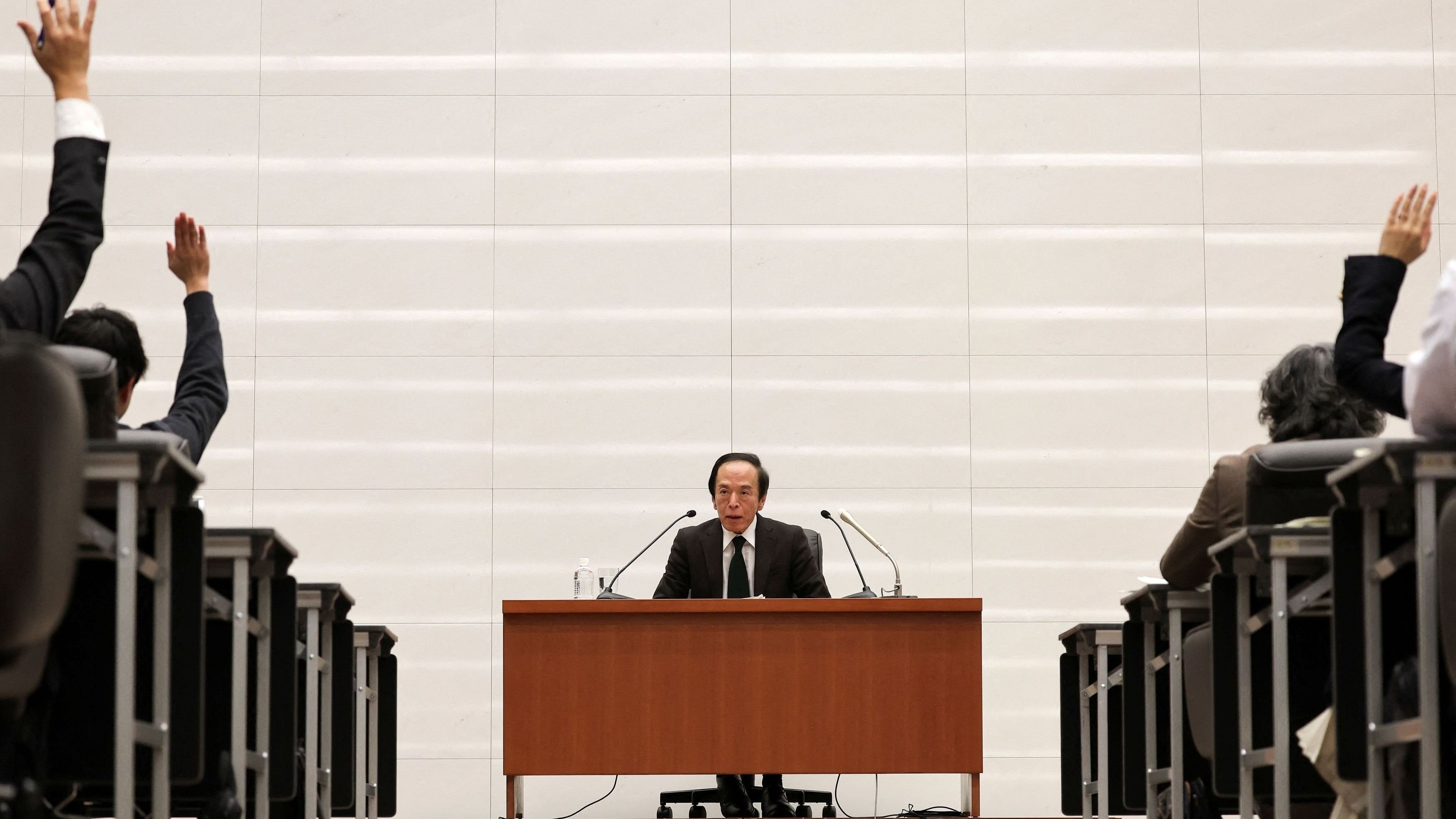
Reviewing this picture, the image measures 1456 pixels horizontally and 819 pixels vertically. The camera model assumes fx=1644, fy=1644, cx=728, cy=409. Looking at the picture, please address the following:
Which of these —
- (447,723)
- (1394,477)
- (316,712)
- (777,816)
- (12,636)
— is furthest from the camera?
(447,723)

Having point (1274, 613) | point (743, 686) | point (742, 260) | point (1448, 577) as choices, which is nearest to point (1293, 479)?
point (1274, 613)

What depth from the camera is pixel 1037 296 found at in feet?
23.8

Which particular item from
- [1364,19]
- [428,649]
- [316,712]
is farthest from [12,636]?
[1364,19]

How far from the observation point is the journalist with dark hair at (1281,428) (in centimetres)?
353

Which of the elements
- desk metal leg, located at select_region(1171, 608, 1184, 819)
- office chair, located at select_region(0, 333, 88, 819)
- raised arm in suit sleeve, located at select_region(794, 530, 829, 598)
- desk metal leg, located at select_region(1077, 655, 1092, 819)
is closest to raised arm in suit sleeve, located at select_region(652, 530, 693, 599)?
raised arm in suit sleeve, located at select_region(794, 530, 829, 598)

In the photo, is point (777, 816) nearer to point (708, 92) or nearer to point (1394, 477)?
point (708, 92)

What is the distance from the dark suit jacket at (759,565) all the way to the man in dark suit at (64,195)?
398cm

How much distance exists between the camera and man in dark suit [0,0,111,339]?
2410mm

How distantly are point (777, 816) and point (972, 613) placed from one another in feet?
4.02

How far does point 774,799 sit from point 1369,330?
143 inches

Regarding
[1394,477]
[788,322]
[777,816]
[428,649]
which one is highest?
[788,322]

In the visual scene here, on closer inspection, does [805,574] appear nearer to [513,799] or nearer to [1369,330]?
[513,799]

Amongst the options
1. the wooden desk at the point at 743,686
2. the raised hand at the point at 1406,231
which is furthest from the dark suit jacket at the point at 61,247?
the wooden desk at the point at 743,686

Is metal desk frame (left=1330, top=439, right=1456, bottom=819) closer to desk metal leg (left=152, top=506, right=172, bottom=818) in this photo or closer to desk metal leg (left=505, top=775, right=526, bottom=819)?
desk metal leg (left=152, top=506, right=172, bottom=818)
